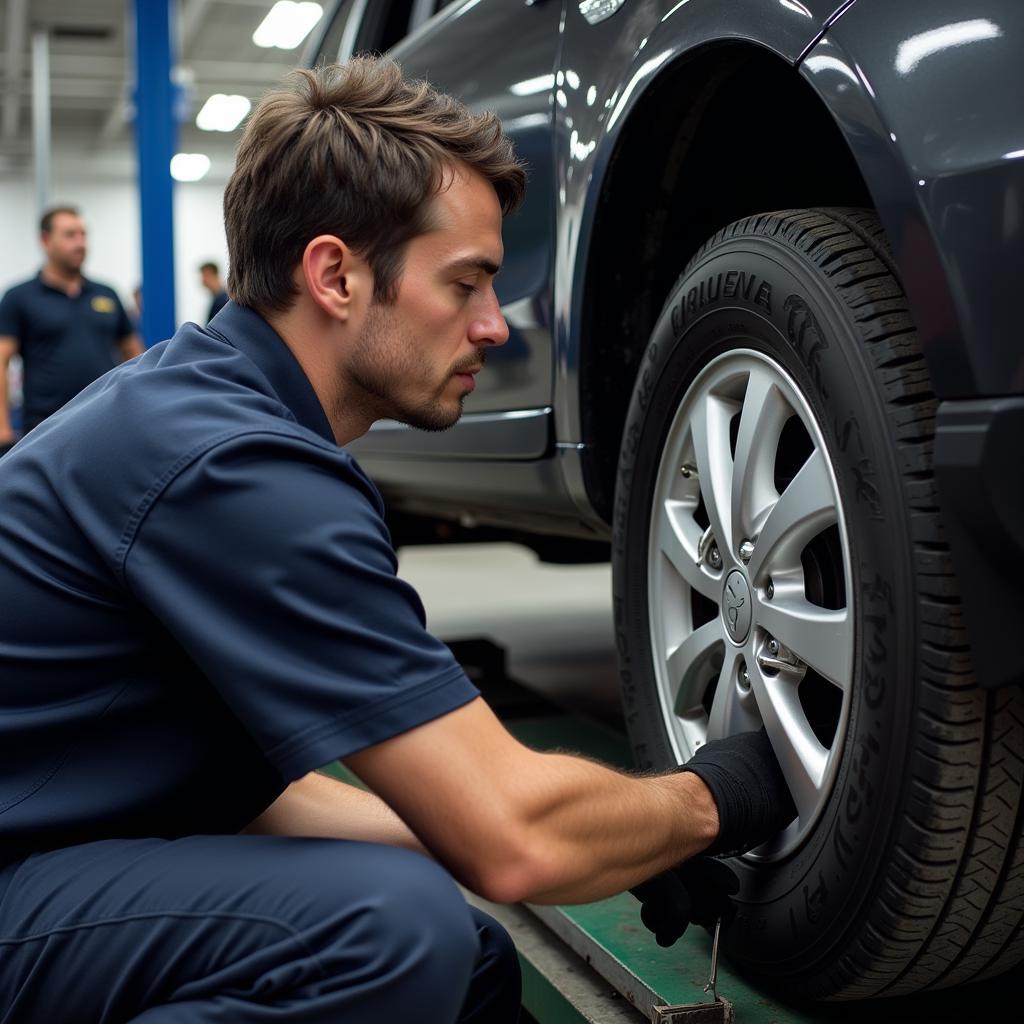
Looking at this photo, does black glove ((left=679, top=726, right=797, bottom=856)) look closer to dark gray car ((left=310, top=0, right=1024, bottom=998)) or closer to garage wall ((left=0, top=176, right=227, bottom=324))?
dark gray car ((left=310, top=0, right=1024, bottom=998))

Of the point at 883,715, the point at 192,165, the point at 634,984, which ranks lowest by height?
the point at 634,984

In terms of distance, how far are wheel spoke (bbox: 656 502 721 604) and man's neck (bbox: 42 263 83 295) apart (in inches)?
176

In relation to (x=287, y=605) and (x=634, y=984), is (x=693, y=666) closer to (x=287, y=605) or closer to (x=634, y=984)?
(x=634, y=984)

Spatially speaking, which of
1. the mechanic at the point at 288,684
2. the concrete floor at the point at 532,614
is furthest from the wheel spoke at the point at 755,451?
the concrete floor at the point at 532,614

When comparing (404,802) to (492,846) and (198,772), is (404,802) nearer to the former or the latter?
(492,846)

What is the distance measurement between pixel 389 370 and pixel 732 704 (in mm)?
524

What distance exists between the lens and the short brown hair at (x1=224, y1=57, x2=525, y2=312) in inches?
47.2

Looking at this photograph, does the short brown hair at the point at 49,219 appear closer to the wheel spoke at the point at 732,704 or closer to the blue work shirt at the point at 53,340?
the blue work shirt at the point at 53,340

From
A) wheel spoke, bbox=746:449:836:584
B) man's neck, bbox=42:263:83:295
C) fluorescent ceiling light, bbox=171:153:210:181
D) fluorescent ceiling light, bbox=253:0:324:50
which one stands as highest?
fluorescent ceiling light, bbox=253:0:324:50

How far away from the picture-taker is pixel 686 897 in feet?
4.07

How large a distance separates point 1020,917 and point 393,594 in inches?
26.4

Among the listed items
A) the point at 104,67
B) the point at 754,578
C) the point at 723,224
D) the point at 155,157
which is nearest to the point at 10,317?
the point at 155,157

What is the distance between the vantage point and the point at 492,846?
100 cm

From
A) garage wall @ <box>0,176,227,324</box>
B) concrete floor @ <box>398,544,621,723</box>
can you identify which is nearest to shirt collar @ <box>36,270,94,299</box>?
concrete floor @ <box>398,544,621,723</box>
